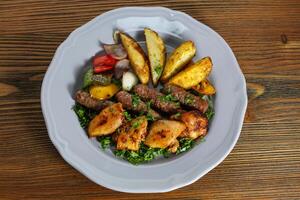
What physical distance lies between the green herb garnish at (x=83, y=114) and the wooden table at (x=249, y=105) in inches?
6.2

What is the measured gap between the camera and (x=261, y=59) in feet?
7.24

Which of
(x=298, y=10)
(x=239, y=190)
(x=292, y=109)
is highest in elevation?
(x=298, y=10)

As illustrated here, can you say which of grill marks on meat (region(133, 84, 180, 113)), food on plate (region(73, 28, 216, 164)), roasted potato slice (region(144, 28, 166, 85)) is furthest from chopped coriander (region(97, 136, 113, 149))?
roasted potato slice (region(144, 28, 166, 85))

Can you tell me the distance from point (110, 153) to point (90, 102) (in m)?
0.22

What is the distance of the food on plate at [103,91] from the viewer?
1.97 meters

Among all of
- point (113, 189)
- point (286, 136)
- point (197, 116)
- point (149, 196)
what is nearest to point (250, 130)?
point (286, 136)

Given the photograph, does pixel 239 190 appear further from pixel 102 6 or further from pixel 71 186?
pixel 102 6

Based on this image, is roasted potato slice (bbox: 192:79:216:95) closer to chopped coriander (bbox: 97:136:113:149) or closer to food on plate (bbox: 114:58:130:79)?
food on plate (bbox: 114:58:130:79)

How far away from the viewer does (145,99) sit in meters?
1.97

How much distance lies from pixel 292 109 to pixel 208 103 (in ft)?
1.25

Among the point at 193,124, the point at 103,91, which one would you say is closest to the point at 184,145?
the point at 193,124

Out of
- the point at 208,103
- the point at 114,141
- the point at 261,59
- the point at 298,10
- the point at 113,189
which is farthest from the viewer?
the point at 298,10

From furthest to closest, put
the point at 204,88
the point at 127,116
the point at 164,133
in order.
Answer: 1. the point at 204,88
2. the point at 127,116
3. the point at 164,133

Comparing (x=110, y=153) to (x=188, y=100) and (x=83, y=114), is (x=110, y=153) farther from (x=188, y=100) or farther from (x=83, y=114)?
(x=188, y=100)
